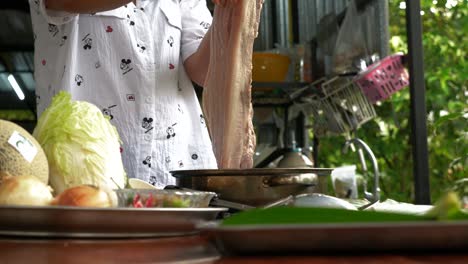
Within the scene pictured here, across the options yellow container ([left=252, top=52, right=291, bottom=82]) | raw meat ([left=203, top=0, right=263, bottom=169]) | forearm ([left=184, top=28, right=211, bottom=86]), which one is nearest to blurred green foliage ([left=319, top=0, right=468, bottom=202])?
yellow container ([left=252, top=52, right=291, bottom=82])

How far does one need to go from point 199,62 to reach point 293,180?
1.03 meters

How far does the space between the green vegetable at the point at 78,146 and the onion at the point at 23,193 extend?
27cm

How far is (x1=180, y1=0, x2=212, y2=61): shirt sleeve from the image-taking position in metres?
2.24

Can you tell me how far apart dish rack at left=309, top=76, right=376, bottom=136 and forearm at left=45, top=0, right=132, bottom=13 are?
5.84 ft

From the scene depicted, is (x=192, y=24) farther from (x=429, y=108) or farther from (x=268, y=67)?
(x=429, y=108)

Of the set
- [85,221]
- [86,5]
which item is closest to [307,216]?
[85,221]

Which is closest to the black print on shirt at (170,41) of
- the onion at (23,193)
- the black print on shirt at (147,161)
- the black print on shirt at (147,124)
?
the black print on shirt at (147,124)

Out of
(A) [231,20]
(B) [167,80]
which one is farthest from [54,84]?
(A) [231,20]

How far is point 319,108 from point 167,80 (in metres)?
1.86

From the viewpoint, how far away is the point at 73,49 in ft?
6.79

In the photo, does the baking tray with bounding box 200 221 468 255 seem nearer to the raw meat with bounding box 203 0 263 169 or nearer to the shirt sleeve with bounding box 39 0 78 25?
the raw meat with bounding box 203 0 263 169

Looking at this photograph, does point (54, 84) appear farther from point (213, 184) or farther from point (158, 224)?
point (158, 224)

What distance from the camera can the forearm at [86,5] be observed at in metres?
1.91

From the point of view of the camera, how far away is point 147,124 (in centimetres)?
210
